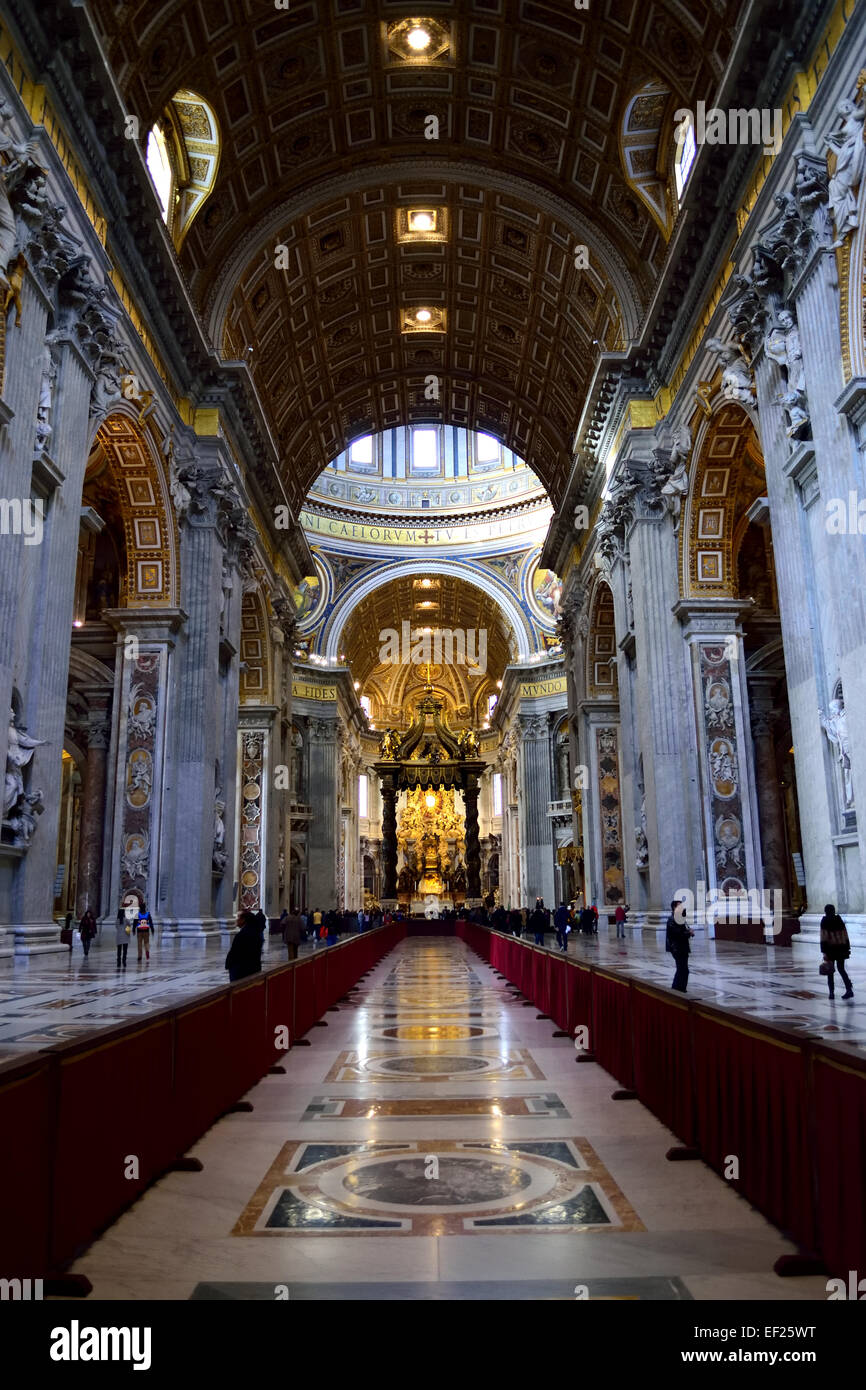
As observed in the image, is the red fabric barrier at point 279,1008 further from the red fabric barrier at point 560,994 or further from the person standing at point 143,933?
the person standing at point 143,933

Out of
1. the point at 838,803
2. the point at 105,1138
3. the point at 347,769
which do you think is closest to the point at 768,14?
the point at 838,803

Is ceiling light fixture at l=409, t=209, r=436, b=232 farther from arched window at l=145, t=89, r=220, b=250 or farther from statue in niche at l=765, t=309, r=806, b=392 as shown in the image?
statue in niche at l=765, t=309, r=806, b=392

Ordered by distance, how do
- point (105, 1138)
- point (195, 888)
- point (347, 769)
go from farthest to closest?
point (347, 769), point (195, 888), point (105, 1138)

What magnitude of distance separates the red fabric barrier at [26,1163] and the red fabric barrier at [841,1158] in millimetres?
2253

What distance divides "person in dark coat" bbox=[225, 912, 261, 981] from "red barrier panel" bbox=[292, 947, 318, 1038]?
1.66 feet

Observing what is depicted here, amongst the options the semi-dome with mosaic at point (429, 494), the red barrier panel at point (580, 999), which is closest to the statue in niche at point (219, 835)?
the red barrier panel at point (580, 999)

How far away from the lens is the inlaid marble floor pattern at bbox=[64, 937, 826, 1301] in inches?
114

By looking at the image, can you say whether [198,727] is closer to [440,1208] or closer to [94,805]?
[94,805]

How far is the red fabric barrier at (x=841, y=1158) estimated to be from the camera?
2.68 metres

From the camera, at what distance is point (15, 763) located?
9836 millimetres

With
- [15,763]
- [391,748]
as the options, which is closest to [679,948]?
[15,763]
